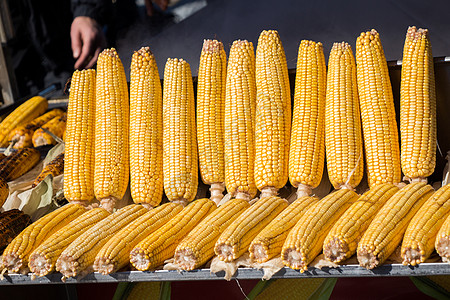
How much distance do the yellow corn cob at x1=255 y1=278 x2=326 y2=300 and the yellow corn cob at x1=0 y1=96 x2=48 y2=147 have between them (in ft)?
10.4

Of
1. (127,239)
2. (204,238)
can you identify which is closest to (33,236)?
(127,239)

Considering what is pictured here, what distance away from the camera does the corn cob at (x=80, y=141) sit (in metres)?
2.68

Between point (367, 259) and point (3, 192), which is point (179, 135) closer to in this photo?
point (3, 192)

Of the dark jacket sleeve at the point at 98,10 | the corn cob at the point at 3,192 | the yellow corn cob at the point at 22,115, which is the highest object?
the dark jacket sleeve at the point at 98,10

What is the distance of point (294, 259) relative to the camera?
5.82 feet

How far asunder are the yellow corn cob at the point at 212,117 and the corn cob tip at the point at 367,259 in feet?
3.21

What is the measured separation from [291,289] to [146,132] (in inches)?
43.2

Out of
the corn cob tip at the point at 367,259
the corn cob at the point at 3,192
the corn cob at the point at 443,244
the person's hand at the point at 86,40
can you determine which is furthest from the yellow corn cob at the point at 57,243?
the person's hand at the point at 86,40

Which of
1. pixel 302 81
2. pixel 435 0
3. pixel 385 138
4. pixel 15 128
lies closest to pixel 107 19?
pixel 15 128

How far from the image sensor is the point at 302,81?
254 centimetres

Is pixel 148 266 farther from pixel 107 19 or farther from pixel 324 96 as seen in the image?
pixel 107 19

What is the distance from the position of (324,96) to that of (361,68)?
0.23m

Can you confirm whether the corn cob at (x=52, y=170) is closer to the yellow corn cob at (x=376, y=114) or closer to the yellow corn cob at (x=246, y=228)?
the yellow corn cob at (x=246, y=228)

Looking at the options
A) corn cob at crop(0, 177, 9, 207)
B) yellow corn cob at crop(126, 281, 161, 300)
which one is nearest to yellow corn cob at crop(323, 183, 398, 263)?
yellow corn cob at crop(126, 281, 161, 300)
